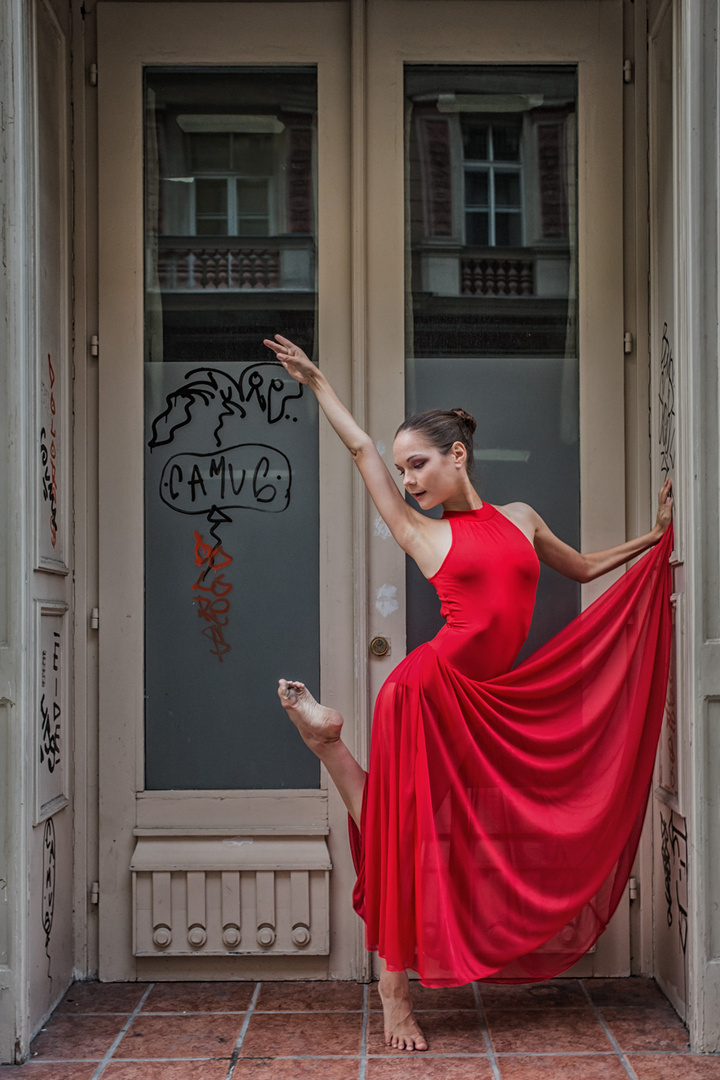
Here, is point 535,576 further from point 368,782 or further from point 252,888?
point 252,888

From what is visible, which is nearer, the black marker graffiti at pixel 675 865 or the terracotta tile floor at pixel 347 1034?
the terracotta tile floor at pixel 347 1034

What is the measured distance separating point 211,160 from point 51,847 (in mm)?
2349

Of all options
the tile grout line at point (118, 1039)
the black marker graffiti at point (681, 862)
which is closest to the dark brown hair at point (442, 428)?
the black marker graffiti at point (681, 862)

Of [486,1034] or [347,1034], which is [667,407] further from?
[347,1034]

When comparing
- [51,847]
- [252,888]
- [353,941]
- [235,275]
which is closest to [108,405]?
[235,275]

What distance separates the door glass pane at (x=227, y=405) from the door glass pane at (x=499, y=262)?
1.30 feet

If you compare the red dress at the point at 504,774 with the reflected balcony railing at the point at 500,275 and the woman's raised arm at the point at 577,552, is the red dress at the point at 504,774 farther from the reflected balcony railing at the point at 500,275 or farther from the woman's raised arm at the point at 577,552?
the reflected balcony railing at the point at 500,275

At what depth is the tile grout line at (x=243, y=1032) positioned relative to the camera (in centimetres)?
276

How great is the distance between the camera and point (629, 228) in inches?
138

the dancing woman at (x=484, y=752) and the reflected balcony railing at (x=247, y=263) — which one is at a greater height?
the reflected balcony railing at (x=247, y=263)

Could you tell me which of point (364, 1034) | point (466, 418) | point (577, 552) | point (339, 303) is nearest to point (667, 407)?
point (577, 552)

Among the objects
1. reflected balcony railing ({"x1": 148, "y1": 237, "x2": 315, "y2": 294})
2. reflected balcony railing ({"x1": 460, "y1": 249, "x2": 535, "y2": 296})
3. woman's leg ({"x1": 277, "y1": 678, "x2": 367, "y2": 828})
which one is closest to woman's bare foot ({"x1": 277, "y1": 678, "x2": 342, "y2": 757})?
woman's leg ({"x1": 277, "y1": 678, "x2": 367, "y2": 828})

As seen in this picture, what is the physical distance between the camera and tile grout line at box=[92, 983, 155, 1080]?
9.05 feet

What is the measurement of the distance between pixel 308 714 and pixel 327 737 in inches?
4.0
